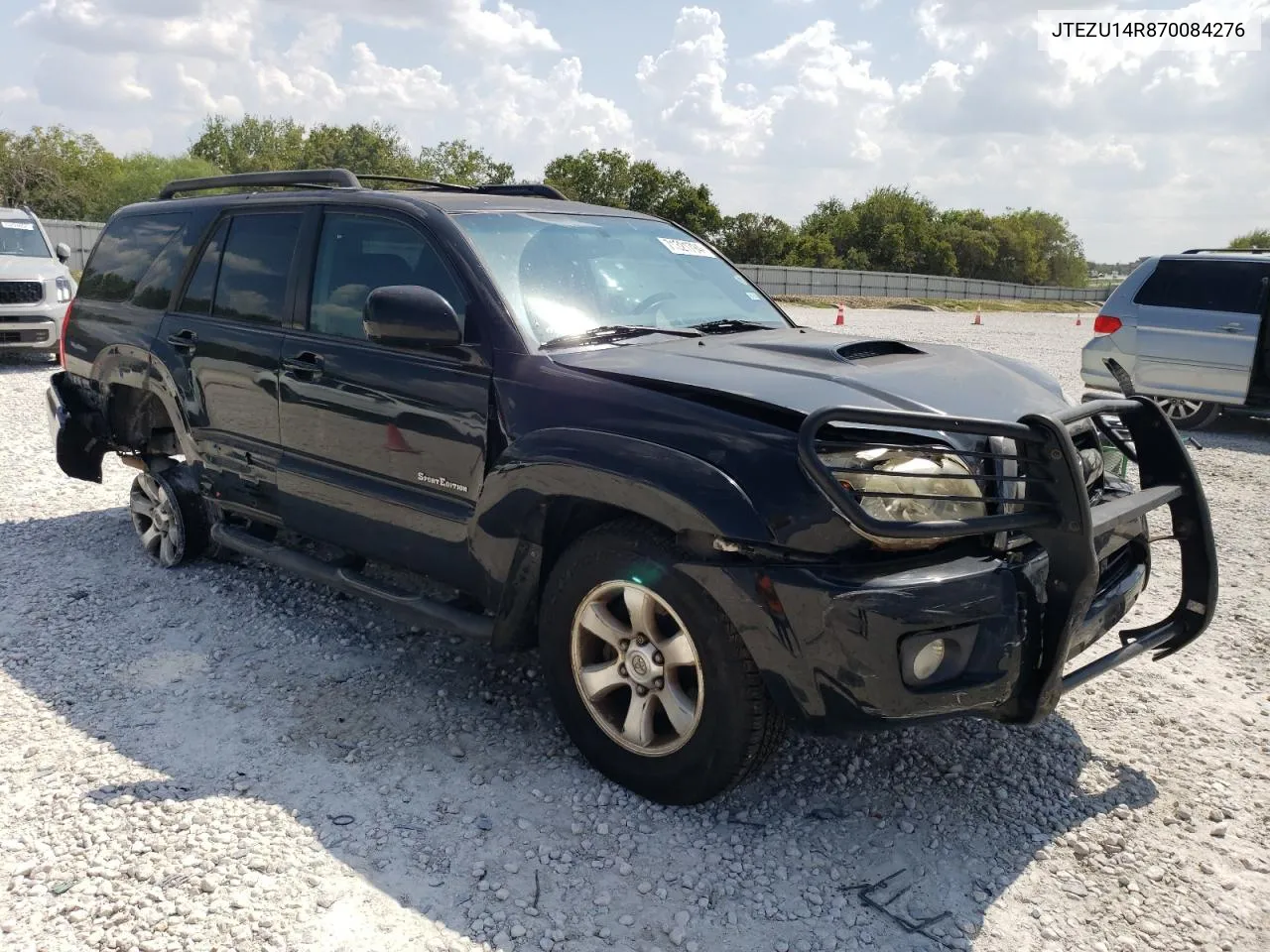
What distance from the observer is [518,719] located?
12.5ft

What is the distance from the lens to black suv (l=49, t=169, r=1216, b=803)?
278 centimetres

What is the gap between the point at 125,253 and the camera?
5.48 metres

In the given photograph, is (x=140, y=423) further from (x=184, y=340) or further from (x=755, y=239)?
(x=755, y=239)

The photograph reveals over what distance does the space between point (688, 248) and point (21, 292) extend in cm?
1123

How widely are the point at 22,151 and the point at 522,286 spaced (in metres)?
64.4

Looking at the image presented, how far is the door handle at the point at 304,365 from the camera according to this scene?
4.14m

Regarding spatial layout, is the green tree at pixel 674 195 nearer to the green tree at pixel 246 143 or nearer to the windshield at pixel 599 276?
the green tree at pixel 246 143

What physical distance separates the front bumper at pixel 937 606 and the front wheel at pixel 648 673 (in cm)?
13

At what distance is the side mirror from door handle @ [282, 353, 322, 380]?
0.73m

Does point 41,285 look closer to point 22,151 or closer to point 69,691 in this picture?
point 69,691

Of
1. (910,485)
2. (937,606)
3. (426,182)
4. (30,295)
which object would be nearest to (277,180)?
(426,182)

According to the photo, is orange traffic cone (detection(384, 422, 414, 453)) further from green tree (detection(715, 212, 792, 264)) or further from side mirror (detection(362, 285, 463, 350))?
green tree (detection(715, 212, 792, 264))

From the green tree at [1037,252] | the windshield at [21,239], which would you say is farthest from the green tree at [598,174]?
the windshield at [21,239]

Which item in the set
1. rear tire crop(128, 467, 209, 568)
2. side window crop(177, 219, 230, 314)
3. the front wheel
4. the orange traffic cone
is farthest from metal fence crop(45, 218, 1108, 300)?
the front wheel
